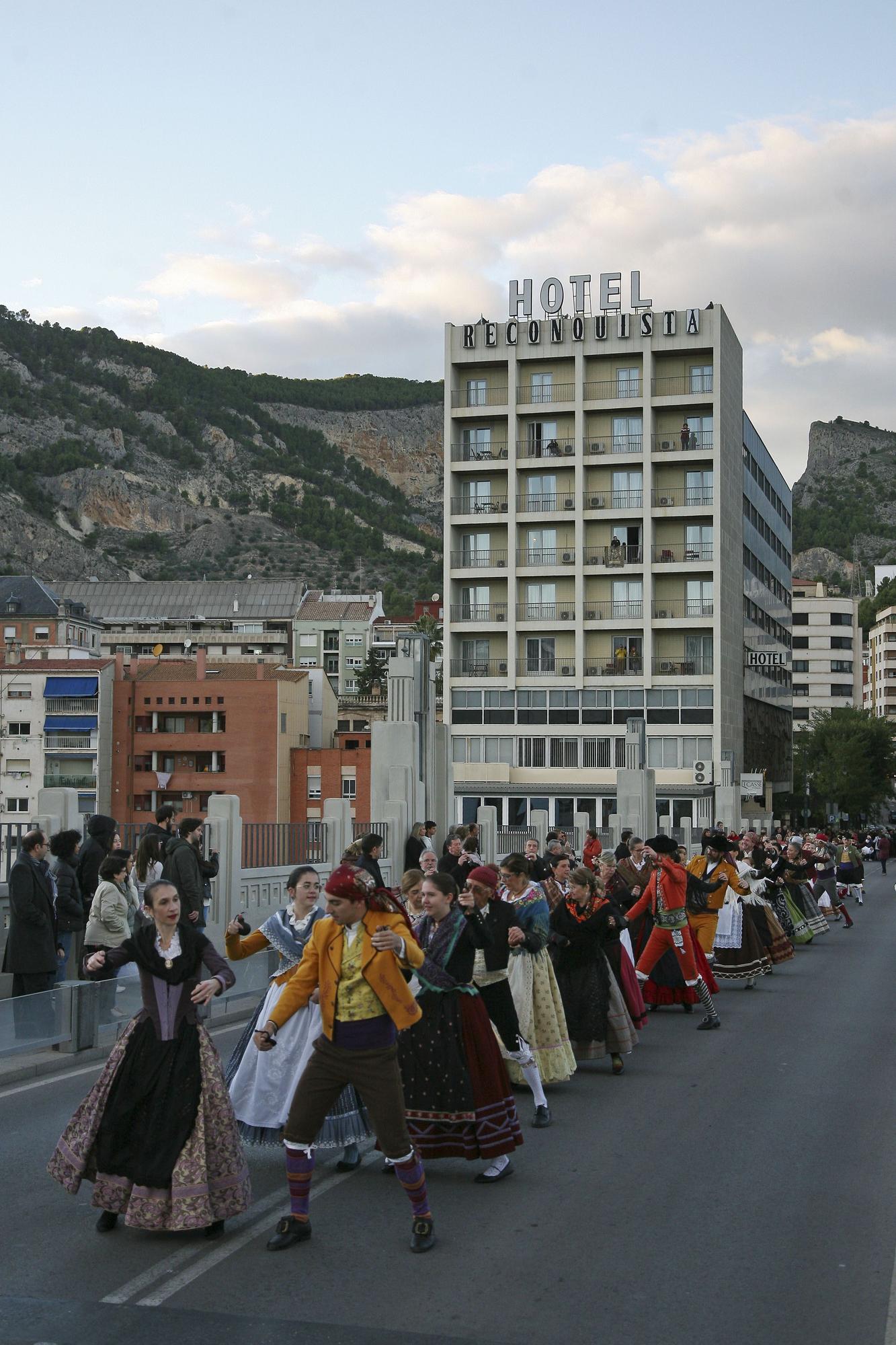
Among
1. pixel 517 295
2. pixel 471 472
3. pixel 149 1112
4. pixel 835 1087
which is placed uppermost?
pixel 517 295

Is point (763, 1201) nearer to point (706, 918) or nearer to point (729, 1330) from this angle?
point (729, 1330)

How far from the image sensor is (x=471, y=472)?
7162 centimetres

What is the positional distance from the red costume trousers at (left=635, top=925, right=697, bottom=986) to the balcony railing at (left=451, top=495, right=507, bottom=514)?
57.4m

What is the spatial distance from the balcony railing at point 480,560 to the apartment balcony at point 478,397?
736 centimetres

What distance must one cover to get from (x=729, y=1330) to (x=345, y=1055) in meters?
2.14

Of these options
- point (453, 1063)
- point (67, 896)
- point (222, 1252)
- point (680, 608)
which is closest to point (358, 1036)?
point (222, 1252)

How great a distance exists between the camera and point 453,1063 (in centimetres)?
804

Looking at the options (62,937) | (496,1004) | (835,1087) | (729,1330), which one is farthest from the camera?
(62,937)

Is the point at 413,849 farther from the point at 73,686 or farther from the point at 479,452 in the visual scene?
the point at 73,686

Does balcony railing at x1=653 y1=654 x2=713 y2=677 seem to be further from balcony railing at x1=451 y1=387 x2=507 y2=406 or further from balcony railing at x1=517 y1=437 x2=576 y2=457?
balcony railing at x1=451 y1=387 x2=507 y2=406

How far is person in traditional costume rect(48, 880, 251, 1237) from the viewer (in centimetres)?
661

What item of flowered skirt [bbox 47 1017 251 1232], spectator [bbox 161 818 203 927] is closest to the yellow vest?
flowered skirt [bbox 47 1017 251 1232]

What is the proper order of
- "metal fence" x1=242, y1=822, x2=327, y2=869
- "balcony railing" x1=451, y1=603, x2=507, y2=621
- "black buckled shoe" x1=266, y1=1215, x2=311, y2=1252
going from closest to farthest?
"black buckled shoe" x1=266, y1=1215, x2=311, y2=1252
"metal fence" x1=242, y1=822, x2=327, y2=869
"balcony railing" x1=451, y1=603, x2=507, y2=621

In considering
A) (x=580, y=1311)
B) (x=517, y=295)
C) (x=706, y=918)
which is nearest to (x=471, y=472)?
(x=517, y=295)
